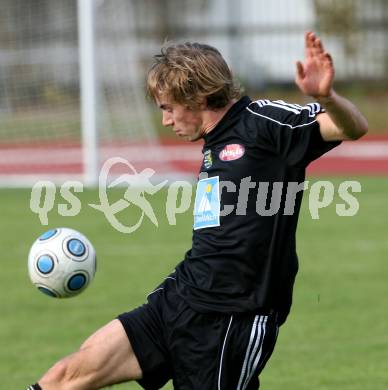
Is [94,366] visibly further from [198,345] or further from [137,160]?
[137,160]

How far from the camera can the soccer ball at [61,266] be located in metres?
5.23

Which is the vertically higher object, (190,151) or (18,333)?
(18,333)

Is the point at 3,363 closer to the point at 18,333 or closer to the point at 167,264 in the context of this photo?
the point at 18,333

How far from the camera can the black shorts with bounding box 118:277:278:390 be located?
4.59 meters

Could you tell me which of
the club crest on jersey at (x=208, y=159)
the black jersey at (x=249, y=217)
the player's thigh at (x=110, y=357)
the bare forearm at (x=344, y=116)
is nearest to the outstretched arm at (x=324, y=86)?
the bare forearm at (x=344, y=116)

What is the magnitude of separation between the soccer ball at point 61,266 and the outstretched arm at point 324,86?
1682 millimetres

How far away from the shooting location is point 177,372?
15.4 ft

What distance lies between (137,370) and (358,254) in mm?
6125

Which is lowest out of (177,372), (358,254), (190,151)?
(190,151)

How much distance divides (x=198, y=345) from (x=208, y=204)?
0.64 metres

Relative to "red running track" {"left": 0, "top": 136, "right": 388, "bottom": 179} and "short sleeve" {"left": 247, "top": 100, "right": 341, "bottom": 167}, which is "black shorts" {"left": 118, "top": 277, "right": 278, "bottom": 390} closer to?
"short sleeve" {"left": 247, "top": 100, "right": 341, "bottom": 167}

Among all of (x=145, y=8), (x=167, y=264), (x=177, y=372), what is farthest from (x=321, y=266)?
(x=145, y=8)

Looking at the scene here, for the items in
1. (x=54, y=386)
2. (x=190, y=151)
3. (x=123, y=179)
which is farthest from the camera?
(x=190, y=151)

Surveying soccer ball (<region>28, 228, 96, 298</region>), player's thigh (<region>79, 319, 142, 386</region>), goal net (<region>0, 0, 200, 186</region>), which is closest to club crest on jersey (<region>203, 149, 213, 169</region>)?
player's thigh (<region>79, 319, 142, 386</region>)
